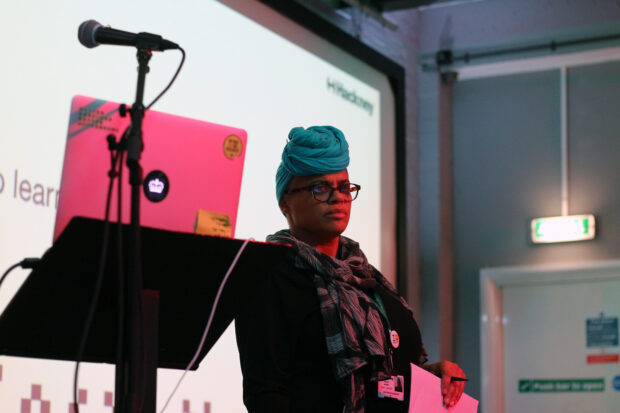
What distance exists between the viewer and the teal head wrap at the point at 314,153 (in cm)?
198

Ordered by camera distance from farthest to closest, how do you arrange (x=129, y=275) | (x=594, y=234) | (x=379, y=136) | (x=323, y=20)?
1. (x=594, y=234)
2. (x=379, y=136)
3. (x=323, y=20)
4. (x=129, y=275)

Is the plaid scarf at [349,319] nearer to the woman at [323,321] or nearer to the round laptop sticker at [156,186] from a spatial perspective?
the woman at [323,321]

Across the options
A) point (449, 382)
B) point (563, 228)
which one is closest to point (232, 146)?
point (449, 382)

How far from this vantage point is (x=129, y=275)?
1.32 m

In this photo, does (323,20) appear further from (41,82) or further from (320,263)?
(320,263)

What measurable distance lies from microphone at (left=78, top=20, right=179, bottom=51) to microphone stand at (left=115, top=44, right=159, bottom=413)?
0.06 metres

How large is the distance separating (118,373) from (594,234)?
445cm

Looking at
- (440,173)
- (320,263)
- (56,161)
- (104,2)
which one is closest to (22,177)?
(56,161)

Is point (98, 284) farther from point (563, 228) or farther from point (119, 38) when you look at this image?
point (563, 228)

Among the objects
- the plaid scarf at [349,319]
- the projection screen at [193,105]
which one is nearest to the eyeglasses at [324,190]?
the plaid scarf at [349,319]

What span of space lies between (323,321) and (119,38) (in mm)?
730

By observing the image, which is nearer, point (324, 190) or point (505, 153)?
point (324, 190)

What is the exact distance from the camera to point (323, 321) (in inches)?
73.2

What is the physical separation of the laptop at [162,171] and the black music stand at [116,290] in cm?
7
